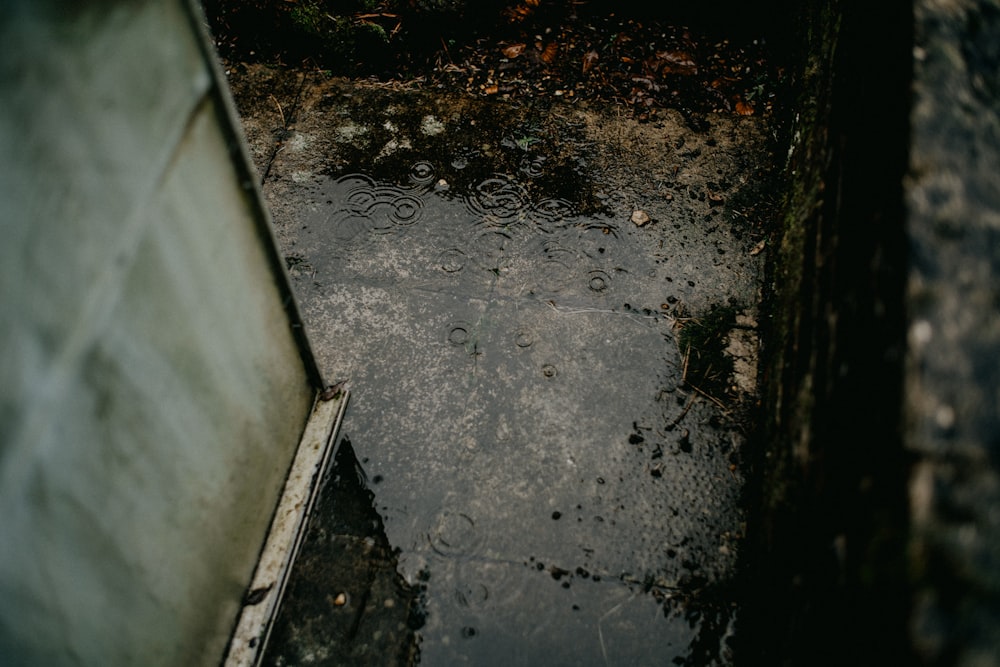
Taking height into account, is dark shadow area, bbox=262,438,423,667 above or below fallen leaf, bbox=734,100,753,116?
below

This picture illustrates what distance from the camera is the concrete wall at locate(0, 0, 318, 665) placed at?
92cm

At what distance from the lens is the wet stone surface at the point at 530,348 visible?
197 centimetres

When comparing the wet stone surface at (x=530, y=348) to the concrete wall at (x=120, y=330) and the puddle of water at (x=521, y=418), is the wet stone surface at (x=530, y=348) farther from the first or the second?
the concrete wall at (x=120, y=330)

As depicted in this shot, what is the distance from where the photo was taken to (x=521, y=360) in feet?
8.11

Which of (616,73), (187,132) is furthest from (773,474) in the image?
(616,73)

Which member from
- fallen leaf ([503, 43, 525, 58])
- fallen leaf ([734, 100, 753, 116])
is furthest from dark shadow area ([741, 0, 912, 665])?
fallen leaf ([503, 43, 525, 58])

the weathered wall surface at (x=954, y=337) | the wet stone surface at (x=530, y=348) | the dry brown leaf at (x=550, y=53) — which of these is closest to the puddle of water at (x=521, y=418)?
the wet stone surface at (x=530, y=348)

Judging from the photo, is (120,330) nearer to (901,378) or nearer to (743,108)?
(901,378)

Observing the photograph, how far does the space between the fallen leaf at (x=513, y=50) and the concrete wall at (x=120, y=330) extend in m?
2.45

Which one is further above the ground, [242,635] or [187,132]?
[187,132]

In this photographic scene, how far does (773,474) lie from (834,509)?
736mm

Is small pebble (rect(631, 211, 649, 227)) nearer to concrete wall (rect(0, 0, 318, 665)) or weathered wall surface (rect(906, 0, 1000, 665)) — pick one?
weathered wall surface (rect(906, 0, 1000, 665))

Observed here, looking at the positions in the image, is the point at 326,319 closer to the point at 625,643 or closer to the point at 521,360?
the point at 521,360

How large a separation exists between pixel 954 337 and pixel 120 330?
5.00ft
